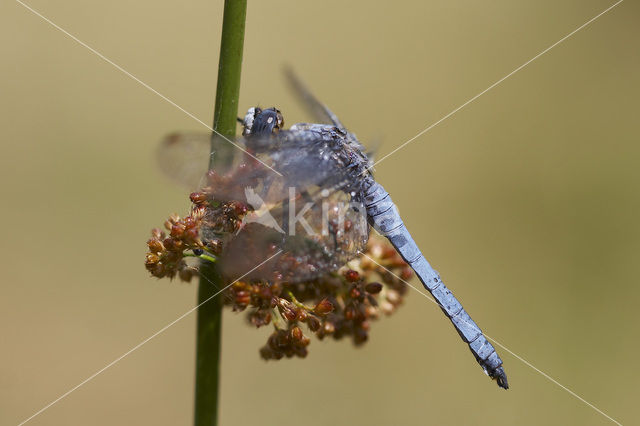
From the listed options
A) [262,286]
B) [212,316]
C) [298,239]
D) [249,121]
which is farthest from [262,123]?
[212,316]

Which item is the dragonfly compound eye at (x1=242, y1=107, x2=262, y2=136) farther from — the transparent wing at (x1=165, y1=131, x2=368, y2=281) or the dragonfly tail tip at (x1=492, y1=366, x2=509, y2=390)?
the dragonfly tail tip at (x1=492, y1=366, x2=509, y2=390)

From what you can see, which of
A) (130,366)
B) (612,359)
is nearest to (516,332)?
(612,359)

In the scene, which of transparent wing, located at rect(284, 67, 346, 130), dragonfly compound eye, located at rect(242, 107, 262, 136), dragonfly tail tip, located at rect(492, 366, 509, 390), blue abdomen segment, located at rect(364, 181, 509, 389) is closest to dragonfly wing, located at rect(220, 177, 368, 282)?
blue abdomen segment, located at rect(364, 181, 509, 389)

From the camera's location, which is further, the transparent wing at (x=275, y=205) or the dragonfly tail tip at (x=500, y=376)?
the dragonfly tail tip at (x=500, y=376)

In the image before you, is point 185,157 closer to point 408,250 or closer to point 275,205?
point 275,205

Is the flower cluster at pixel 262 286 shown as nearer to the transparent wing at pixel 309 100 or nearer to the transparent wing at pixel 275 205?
the transparent wing at pixel 275 205

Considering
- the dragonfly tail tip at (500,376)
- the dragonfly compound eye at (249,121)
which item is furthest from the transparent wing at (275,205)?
the dragonfly tail tip at (500,376)

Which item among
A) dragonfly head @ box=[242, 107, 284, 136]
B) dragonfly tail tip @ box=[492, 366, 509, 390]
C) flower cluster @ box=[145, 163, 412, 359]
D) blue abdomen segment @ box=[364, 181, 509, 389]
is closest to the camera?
flower cluster @ box=[145, 163, 412, 359]

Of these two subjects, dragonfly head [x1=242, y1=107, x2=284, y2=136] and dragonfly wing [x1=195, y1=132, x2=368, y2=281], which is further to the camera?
dragonfly head [x1=242, y1=107, x2=284, y2=136]
